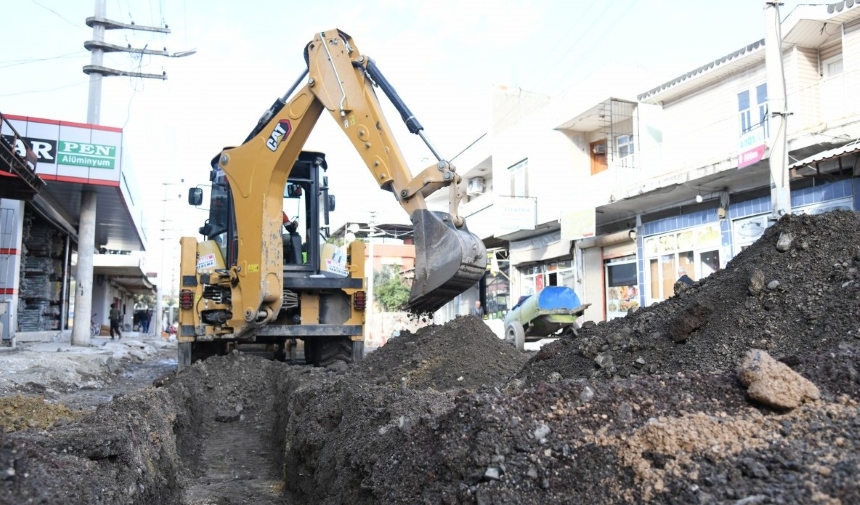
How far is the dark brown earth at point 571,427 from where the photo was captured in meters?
2.28

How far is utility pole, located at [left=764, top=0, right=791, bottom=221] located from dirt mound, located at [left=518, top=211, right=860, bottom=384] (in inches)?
279

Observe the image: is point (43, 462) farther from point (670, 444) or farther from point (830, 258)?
point (830, 258)

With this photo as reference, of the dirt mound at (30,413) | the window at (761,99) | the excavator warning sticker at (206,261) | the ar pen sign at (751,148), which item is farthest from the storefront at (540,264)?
the dirt mound at (30,413)

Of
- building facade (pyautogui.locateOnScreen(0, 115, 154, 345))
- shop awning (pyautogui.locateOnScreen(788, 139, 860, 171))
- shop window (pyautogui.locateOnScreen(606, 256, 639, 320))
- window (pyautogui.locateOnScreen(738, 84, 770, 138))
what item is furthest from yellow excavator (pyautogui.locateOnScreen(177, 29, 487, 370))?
shop window (pyautogui.locateOnScreen(606, 256, 639, 320))

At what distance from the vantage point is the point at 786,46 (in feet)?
42.9

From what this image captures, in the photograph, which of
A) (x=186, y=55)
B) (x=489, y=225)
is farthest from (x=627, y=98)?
(x=186, y=55)

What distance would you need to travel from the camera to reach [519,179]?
890 inches

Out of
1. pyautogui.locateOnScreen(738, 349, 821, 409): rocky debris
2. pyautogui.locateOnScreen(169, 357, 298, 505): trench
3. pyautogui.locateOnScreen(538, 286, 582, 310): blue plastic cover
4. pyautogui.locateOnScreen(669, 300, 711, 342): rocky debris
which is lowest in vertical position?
pyautogui.locateOnScreen(169, 357, 298, 505): trench

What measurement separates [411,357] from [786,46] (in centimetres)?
1134

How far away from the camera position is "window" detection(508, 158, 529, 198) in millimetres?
21953

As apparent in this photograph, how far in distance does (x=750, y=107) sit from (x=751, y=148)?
7.18ft

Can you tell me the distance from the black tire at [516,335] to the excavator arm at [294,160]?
6.04 metres

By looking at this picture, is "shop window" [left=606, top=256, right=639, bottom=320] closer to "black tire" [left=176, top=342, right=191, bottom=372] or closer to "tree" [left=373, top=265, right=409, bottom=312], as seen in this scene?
"black tire" [left=176, top=342, right=191, bottom=372]

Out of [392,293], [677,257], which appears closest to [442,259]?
[677,257]
